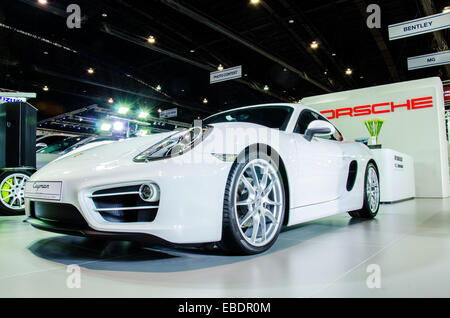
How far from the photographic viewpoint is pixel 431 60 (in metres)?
9.70

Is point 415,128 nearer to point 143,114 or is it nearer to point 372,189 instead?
point 372,189

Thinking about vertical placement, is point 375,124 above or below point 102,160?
above

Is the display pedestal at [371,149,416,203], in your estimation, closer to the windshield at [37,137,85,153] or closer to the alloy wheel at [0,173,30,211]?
the alloy wheel at [0,173,30,211]

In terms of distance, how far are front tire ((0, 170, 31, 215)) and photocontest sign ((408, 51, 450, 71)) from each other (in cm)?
1093

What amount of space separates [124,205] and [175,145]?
0.48 m

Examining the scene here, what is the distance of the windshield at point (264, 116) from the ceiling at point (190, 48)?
572cm

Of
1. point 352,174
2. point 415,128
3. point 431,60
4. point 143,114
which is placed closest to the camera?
point 352,174

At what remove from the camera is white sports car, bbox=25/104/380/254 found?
1.67 metres

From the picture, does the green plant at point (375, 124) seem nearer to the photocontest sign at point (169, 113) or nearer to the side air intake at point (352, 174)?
the side air intake at point (352, 174)

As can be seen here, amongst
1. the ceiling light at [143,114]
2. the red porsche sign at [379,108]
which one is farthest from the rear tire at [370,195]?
the ceiling light at [143,114]

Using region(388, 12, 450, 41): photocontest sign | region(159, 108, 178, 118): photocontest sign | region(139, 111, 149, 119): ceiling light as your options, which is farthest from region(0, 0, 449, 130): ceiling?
region(159, 108, 178, 118): photocontest sign

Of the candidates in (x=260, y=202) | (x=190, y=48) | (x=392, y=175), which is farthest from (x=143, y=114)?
(x=260, y=202)
